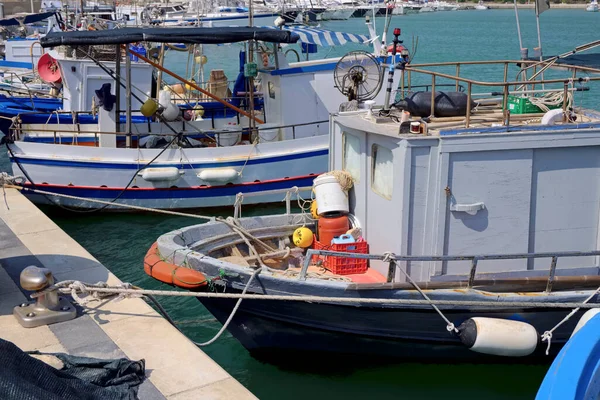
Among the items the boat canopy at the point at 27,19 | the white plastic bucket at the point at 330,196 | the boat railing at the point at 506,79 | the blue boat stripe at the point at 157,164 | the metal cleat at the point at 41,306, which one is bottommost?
the blue boat stripe at the point at 157,164

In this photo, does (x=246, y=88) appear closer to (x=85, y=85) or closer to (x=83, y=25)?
(x=85, y=85)

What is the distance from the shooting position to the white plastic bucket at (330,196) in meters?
8.59

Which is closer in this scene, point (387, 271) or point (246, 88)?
point (387, 271)

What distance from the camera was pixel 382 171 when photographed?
8.00m

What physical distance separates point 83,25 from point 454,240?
17.9 m

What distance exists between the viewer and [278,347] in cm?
810

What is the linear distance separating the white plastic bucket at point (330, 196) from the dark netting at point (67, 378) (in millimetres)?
3626

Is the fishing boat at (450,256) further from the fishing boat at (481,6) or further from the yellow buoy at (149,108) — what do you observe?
the fishing boat at (481,6)

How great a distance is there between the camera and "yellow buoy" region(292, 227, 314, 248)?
8.76 m

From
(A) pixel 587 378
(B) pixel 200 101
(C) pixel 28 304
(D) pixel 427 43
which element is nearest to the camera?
(A) pixel 587 378

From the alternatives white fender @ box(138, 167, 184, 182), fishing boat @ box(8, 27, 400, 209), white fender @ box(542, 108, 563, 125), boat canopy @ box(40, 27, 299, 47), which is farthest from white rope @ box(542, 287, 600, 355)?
white fender @ box(138, 167, 184, 182)

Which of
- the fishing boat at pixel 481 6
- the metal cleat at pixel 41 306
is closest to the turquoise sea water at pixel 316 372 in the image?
the metal cleat at pixel 41 306

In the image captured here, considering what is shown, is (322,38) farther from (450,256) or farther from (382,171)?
(450,256)

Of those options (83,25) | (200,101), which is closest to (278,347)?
(200,101)
